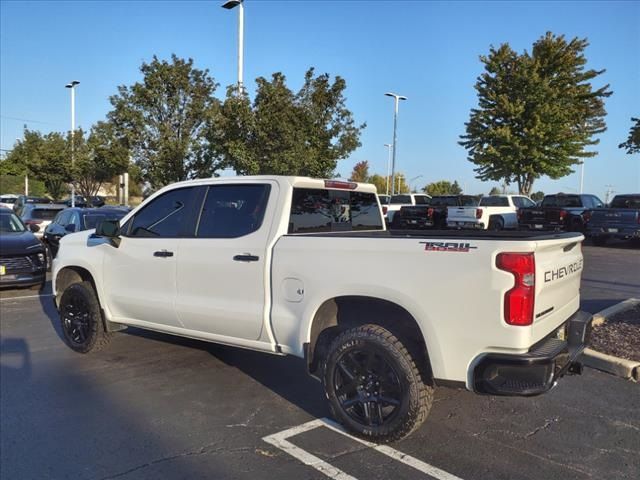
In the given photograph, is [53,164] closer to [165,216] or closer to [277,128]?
[277,128]

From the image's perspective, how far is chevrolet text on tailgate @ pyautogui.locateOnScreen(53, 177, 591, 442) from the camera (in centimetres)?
318

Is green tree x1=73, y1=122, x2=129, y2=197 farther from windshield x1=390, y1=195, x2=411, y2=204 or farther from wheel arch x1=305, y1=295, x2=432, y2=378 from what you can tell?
wheel arch x1=305, y1=295, x2=432, y2=378

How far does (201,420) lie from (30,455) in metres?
1.13

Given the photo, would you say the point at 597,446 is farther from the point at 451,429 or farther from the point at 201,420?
the point at 201,420

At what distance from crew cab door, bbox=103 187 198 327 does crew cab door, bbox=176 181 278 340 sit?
138mm

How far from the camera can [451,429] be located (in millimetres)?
3861

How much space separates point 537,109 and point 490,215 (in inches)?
349

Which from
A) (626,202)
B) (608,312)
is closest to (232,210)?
(608,312)

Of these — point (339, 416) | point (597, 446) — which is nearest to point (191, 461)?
point (339, 416)

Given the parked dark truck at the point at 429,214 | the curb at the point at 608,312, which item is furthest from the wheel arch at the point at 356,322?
the parked dark truck at the point at 429,214

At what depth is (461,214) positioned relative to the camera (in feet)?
68.2

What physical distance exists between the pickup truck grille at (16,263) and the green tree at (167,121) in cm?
969

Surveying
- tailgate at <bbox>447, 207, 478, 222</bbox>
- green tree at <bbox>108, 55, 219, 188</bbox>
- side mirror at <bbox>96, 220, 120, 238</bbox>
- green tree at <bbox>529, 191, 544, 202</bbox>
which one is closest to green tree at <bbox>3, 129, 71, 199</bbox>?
green tree at <bbox>108, 55, 219, 188</bbox>

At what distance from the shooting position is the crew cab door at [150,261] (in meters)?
4.79
